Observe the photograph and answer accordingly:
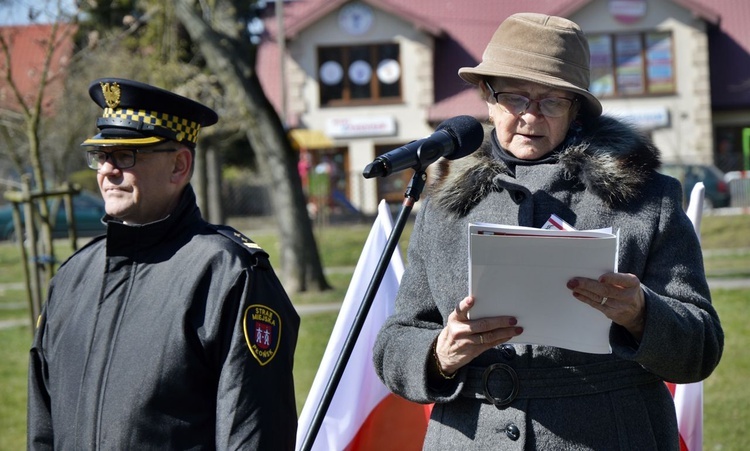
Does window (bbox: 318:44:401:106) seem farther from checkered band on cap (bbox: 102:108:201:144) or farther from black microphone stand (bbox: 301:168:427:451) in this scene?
black microphone stand (bbox: 301:168:427:451)

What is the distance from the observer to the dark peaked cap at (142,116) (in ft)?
9.74

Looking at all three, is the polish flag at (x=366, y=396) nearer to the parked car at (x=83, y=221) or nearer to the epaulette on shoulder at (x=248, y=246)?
the epaulette on shoulder at (x=248, y=246)

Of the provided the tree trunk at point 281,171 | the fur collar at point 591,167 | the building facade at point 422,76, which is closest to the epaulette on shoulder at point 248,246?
the fur collar at point 591,167

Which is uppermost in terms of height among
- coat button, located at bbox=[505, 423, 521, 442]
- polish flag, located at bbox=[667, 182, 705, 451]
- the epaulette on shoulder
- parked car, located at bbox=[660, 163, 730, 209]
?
the epaulette on shoulder

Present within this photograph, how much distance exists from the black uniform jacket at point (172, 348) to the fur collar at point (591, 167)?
56 cm

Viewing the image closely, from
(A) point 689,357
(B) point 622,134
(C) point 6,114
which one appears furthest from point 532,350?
(C) point 6,114

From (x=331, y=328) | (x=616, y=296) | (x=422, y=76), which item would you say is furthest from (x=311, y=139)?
(x=616, y=296)

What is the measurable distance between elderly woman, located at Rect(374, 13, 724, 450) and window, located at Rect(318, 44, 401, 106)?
96.4ft

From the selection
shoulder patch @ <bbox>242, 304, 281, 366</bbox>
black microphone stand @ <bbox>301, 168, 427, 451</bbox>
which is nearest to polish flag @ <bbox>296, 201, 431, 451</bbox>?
shoulder patch @ <bbox>242, 304, 281, 366</bbox>

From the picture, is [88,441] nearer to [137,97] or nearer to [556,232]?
[137,97]

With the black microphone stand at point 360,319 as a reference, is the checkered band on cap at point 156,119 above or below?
above

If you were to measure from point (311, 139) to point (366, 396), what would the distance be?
94.1 feet

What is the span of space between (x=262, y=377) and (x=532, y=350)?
2.32ft

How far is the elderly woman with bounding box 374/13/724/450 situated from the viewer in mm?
2674
